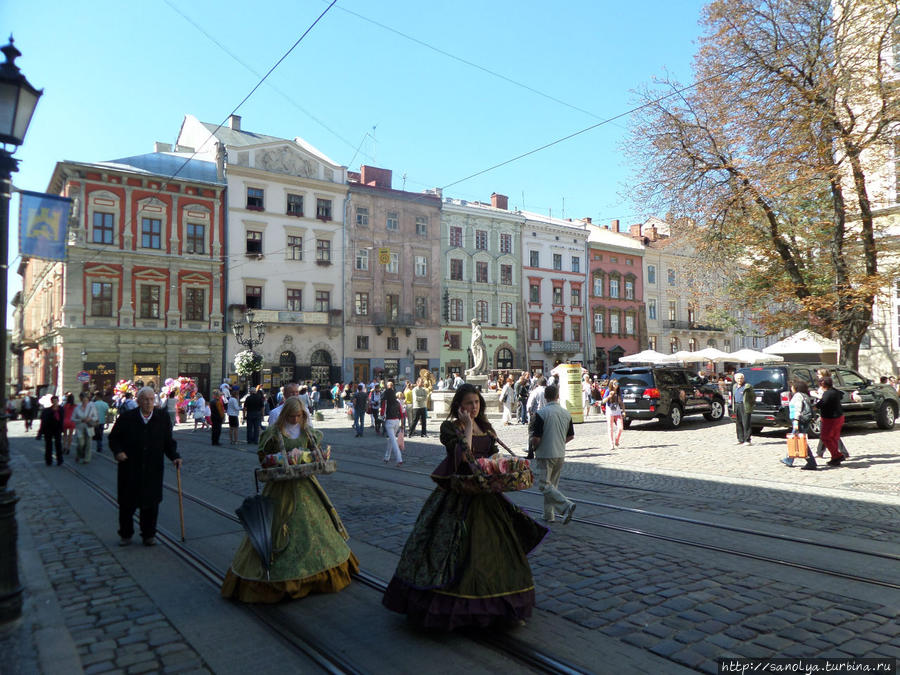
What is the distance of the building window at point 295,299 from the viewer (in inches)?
1604

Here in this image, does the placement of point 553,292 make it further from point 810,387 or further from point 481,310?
point 810,387

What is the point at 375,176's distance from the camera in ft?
151

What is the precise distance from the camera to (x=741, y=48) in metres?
18.2

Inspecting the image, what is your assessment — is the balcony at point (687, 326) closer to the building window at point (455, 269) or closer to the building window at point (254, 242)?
the building window at point (455, 269)

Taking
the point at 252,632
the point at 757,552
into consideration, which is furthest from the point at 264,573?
the point at 757,552

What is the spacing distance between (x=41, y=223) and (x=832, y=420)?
12.3 m

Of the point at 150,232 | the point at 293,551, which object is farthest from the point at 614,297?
the point at 293,551

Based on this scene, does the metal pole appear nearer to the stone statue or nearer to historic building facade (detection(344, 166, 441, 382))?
the stone statue

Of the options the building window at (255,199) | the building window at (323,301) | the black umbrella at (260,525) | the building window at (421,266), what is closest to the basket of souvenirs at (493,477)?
the black umbrella at (260,525)

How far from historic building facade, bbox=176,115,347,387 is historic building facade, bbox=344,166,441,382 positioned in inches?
40.2

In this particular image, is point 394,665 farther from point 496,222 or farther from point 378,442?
point 496,222

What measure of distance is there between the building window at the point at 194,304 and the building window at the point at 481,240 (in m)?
21.0

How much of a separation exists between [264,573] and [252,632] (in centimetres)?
55

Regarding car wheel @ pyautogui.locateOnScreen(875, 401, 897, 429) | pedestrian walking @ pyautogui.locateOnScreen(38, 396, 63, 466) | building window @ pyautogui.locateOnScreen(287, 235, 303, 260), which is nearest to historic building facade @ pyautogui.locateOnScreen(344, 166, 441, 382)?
building window @ pyautogui.locateOnScreen(287, 235, 303, 260)
